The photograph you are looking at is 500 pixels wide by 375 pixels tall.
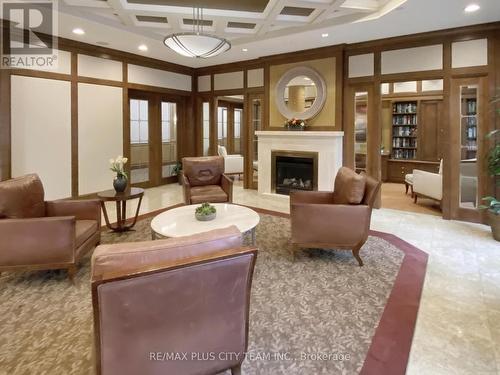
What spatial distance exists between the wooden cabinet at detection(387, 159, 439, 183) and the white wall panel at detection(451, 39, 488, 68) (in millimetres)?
4050

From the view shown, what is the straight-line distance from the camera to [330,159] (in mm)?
6168

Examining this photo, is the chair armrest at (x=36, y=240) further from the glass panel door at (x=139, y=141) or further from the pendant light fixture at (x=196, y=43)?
the glass panel door at (x=139, y=141)

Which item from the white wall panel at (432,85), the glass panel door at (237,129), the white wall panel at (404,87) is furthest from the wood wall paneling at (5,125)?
the white wall panel at (432,85)

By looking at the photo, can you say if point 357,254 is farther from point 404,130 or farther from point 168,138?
point 404,130

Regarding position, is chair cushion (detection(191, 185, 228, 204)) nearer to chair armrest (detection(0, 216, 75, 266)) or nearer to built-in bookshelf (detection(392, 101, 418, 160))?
chair armrest (detection(0, 216, 75, 266))

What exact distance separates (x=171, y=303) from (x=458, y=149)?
516 cm

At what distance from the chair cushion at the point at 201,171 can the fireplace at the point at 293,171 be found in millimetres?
1687

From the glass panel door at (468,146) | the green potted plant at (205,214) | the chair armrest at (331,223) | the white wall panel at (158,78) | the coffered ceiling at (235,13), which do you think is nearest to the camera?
the chair armrest at (331,223)

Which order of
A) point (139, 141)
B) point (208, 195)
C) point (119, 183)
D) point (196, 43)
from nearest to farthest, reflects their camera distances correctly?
1. point (196, 43)
2. point (119, 183)
3. point (208, 195)
4. point (139, 141)

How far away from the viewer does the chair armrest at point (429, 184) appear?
5.63 metres

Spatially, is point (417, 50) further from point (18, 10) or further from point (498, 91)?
point (18, 10)

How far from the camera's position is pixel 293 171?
685 cm

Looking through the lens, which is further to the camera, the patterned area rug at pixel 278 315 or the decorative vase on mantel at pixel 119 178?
the decorative vase on mantel at pixel 119 178

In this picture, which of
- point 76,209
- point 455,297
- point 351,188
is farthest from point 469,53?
point 76,209
